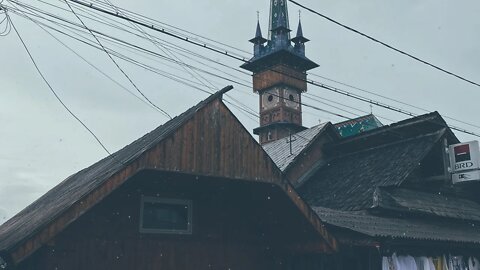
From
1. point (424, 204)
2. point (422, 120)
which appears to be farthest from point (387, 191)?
point (422, 120)

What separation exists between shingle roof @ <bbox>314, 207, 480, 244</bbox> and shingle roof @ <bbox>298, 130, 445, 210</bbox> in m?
1.44

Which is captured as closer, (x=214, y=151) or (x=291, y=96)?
(x=214, y=151)

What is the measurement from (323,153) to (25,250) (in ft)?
56.4

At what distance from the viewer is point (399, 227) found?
47.8ft

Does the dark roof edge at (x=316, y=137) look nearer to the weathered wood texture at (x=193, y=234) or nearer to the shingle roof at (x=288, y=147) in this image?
the shingle roof at (x=288, y=147)

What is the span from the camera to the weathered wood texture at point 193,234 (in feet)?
33.1

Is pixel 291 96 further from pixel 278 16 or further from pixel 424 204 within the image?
pixel 424 204

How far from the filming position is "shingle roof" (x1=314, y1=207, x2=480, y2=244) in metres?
13.0

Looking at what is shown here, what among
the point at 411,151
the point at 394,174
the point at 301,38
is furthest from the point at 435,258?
the point at 301,38

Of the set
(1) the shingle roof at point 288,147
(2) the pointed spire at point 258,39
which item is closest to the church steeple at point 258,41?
(2) the pointed spire at point 258,39

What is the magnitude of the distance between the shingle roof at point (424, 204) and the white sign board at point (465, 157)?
52.1 inches

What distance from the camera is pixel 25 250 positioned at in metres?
8.16

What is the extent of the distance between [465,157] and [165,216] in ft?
41.9

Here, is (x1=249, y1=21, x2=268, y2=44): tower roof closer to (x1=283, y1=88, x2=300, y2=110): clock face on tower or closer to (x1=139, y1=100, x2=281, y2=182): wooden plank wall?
(x1=283, y1=88, x2=300, y2=110): clock face on tower
